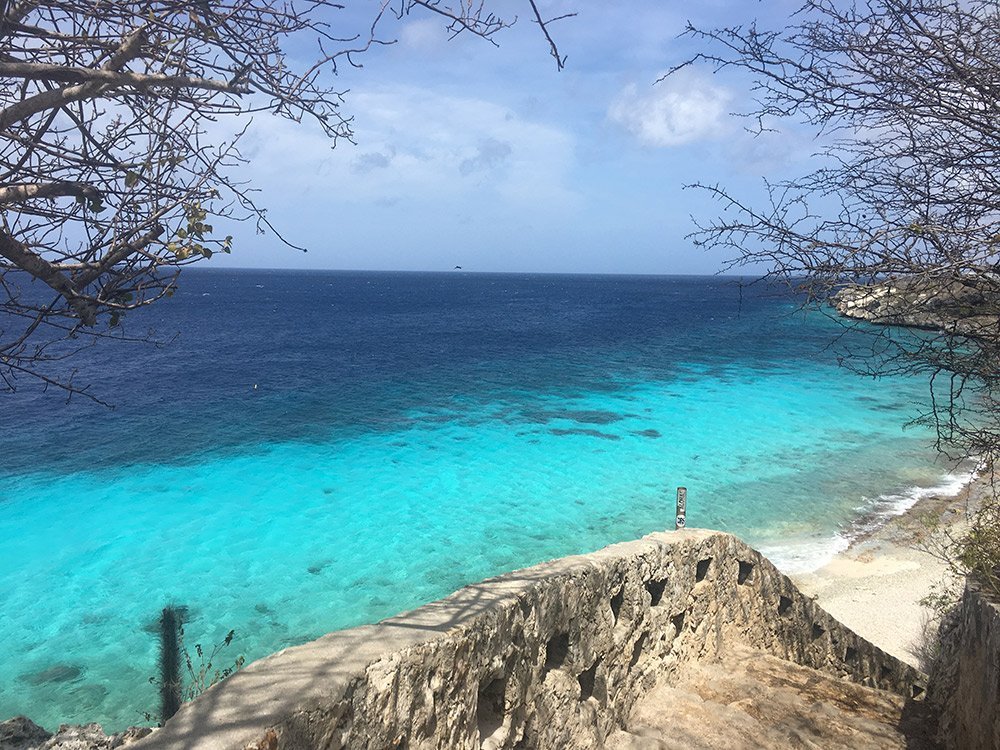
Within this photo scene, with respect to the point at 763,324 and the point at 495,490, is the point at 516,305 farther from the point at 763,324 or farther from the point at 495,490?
the point at 495,490

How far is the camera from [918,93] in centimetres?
378

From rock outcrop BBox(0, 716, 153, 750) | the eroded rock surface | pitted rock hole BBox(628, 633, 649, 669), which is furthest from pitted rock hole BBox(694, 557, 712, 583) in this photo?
rock outcrop BBox(0, 716, 153, 750)

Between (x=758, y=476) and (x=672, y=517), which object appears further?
(x=758, y=476)

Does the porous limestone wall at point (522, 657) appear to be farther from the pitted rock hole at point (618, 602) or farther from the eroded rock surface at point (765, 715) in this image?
the eroded rock surface at point (765, 715)

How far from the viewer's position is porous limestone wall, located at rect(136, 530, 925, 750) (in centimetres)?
275

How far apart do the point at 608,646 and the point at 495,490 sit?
16227 millimetres

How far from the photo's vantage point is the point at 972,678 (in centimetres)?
473

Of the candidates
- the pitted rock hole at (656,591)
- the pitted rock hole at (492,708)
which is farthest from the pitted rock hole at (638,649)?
the pitted rock hole at (492,708)

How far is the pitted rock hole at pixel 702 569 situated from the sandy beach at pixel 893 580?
8.59 meters

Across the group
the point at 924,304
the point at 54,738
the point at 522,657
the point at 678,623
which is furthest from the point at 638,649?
the point at 54,738

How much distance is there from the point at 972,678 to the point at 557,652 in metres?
3.08

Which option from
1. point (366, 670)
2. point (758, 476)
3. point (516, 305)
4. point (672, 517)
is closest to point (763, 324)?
point (516, 305)

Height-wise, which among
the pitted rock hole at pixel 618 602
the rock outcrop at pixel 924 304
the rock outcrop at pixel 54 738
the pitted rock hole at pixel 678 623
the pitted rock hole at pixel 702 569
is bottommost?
the rock outcrop at pixel 54 738

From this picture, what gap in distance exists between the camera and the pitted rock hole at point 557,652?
455 cm
